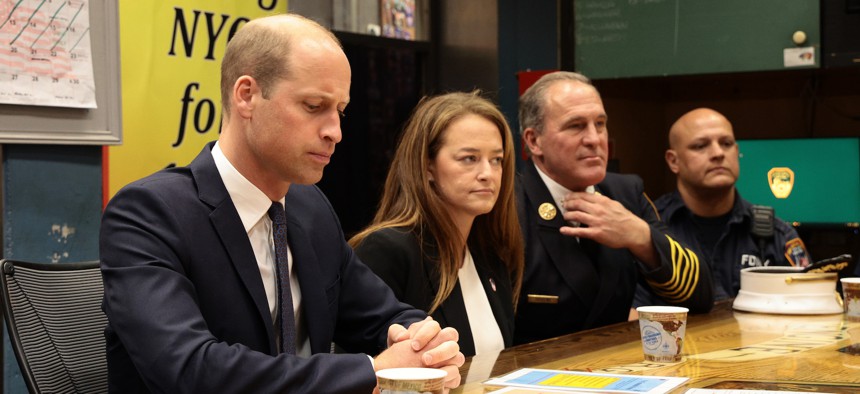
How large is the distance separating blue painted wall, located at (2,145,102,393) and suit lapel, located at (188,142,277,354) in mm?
Answer: 1103

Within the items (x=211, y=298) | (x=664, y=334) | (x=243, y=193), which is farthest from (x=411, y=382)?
(x=664, y=334)

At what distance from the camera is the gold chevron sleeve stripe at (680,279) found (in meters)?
2.58

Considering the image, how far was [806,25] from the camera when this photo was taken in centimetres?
397

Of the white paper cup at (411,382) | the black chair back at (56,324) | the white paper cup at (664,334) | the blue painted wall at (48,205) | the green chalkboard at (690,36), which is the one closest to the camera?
the white paper cup at (411,382)

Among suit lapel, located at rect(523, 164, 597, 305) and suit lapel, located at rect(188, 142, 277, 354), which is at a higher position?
suit lapel, located at rect(188, 142, 277, 354)

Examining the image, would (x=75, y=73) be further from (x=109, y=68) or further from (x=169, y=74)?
(x=169, y=74)

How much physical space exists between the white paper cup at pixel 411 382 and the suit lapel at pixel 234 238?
42 cm

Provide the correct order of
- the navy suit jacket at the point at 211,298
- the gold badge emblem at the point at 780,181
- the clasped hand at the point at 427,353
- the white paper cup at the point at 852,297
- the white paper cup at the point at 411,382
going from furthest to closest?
the gold badge emblem at the point at 780,181 < the white paper cup at the point at 852,297 < the clasped hand at the point at 427,353 < the navy suit jacket at the point at 211,298 < the white paper cup at the point at 411,382

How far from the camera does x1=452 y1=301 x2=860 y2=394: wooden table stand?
1.61 metres


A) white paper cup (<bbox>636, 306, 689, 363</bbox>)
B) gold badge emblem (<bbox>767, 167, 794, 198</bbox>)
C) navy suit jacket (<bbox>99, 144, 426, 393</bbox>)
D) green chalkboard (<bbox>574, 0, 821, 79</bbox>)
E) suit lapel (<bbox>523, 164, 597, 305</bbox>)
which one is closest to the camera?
navy suit jacket (<bbox>99, 144, 426, 393</bbox>)

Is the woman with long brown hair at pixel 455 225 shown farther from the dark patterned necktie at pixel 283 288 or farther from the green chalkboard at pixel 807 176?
the green chalkboard at pixel 807 176

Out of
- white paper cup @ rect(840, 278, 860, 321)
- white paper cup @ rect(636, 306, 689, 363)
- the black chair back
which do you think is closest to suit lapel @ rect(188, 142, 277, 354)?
the black chair back

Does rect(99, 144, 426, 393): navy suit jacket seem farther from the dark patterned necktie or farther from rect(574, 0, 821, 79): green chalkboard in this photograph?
rect(574, 0, 821, 79): green chalkboard

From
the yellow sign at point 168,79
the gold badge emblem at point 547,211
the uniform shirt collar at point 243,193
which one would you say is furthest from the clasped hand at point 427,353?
the yellow sign at point 168,79
